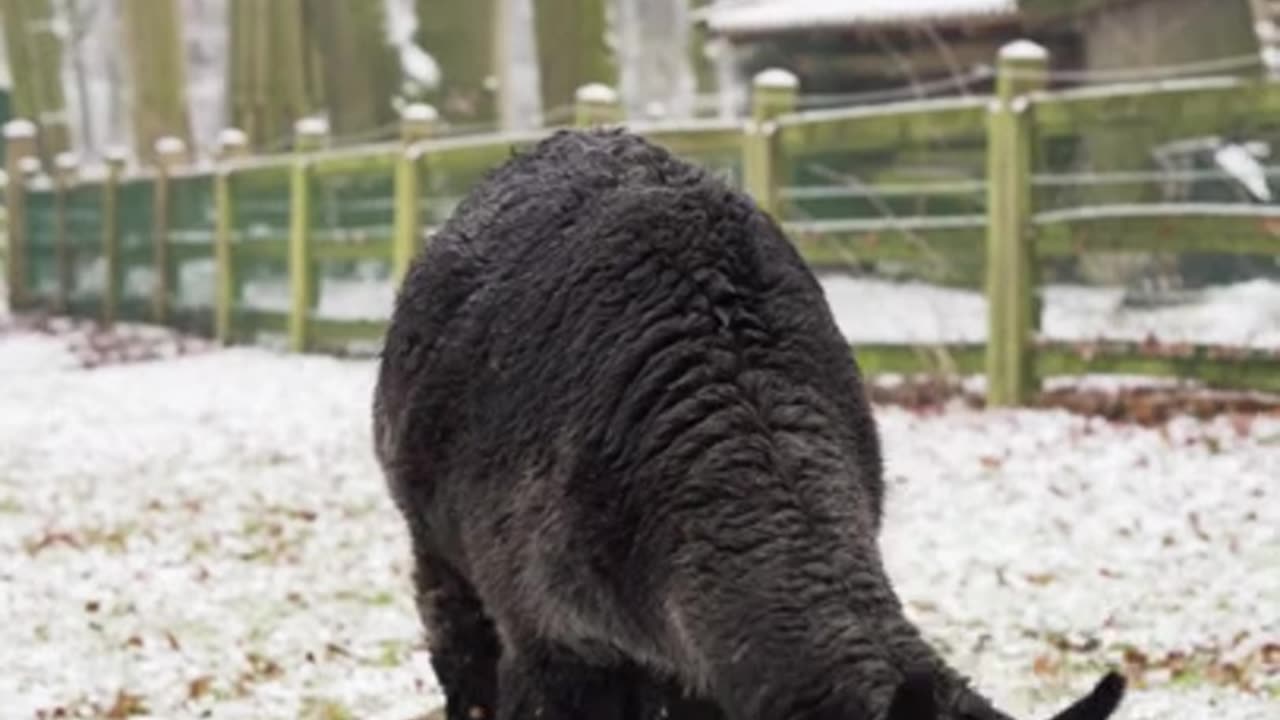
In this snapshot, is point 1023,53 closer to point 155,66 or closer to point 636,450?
point 636,450

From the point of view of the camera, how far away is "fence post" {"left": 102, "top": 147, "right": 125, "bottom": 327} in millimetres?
22500

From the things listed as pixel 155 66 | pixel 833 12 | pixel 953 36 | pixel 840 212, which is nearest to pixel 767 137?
pixel 840 212

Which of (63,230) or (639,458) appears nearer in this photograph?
(639,458)

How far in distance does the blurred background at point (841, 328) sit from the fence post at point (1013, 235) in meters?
0.02

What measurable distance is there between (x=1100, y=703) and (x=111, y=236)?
20533mm

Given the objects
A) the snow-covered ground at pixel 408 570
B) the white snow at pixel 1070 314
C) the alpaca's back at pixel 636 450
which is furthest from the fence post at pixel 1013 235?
the alpaca's back at pixel 636 450

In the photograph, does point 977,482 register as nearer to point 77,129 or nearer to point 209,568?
point 209,568

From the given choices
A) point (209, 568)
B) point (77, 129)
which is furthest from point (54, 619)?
point (77, 129)

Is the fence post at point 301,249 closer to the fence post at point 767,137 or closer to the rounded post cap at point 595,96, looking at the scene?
the rounded post cap at point 595,96

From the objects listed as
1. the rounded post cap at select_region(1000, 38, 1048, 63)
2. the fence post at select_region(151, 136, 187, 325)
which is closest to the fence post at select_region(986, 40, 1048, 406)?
the rounded post cap at select_region(1000, 38, 1048, 63)

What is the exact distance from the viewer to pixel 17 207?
25.7 meters

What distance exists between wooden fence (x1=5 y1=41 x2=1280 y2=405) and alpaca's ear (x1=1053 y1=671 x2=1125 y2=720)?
4268 millimetres

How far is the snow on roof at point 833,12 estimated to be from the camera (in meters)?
19.1

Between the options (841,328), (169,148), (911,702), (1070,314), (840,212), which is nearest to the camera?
(911,702)
